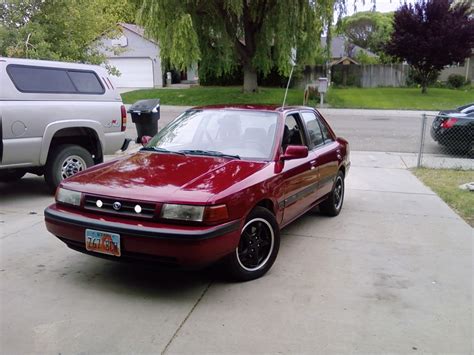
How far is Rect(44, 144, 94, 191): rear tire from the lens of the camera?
6.96 meters

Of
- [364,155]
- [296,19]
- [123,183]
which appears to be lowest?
[364,155]

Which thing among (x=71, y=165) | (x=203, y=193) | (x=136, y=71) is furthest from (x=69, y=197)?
(x=136, y=71)

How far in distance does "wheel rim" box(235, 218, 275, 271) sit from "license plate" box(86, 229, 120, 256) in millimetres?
1002

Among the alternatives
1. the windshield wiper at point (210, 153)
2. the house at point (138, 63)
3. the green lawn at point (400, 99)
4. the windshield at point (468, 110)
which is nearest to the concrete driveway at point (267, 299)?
the windshield wiper at point (210, 153)

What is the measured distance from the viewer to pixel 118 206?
3.78m

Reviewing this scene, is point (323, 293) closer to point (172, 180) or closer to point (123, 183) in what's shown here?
point (172, 180)

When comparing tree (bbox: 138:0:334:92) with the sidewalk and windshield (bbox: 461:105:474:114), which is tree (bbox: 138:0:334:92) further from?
the sidewalk

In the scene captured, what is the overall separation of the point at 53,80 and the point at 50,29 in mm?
5546

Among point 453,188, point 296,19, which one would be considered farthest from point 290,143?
point 296,19

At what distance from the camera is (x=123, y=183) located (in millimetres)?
3988

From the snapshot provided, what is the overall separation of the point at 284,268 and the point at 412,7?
91.7 feet

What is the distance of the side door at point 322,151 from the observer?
18.4ft

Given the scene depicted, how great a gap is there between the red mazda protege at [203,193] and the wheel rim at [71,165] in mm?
2449

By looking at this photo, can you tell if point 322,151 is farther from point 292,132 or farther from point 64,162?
point 64,162
